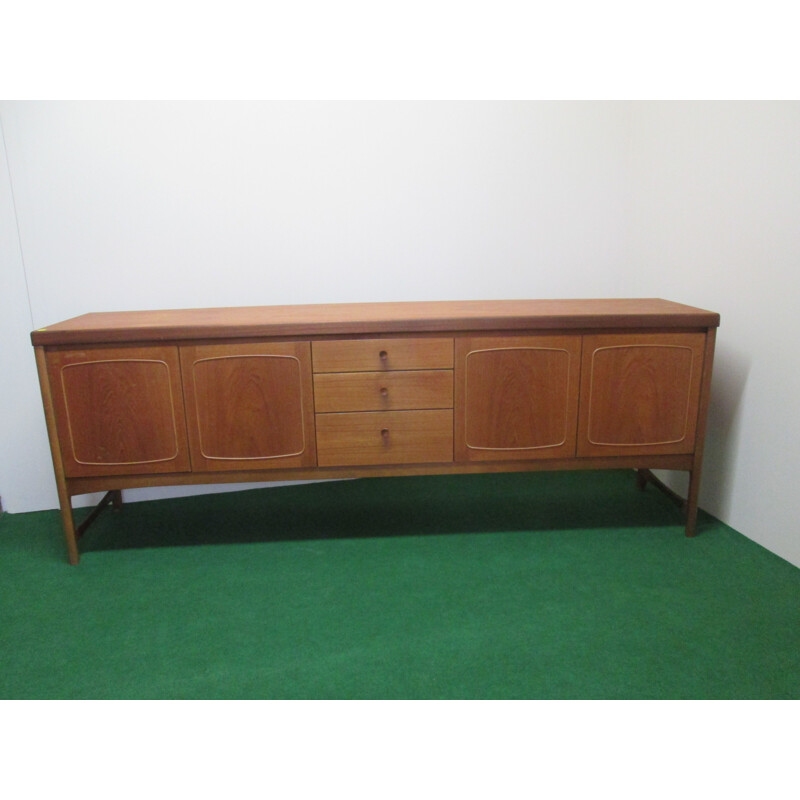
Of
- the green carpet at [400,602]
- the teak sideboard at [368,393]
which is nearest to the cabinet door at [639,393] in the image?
the teak sideboard at [368,393]

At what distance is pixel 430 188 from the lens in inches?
111

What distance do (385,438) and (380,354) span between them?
29cm

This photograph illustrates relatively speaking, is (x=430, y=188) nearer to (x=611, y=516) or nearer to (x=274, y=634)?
(x=611, y=516)

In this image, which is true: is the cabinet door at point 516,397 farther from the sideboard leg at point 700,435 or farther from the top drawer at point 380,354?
the sideboard leg at point 700,435

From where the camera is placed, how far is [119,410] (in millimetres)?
2115

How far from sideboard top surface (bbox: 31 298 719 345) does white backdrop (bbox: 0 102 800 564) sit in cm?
35

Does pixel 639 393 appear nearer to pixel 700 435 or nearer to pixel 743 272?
pixel 700 435

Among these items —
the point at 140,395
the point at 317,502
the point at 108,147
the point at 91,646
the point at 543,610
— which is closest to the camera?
the point at 91,646

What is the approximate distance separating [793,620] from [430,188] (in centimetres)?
209

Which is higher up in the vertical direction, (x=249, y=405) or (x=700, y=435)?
(x=249, y=405)

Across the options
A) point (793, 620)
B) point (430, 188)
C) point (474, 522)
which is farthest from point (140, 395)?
point (793, 620)

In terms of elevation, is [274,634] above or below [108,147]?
below

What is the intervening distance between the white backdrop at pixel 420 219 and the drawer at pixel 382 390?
0.80m

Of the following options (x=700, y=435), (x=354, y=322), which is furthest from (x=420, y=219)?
(x=700, y=435)
